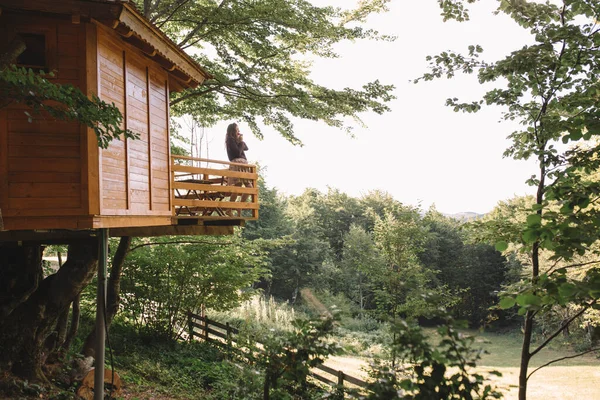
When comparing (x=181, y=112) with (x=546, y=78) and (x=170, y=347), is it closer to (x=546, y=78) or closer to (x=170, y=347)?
(x=170, y=347)

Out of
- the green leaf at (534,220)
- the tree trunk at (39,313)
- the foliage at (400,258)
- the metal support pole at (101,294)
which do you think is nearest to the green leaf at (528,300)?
the green leaf at (534,220)

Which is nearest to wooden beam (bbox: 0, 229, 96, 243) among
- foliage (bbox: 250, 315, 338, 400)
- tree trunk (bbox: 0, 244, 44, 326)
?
tree trunk (bbox: 0, 244, 44, 326)

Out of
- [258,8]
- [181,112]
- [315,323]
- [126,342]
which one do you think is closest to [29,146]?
[315,323]

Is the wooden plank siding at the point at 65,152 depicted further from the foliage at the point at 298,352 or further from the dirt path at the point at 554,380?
the dirt path at the point at 554,380

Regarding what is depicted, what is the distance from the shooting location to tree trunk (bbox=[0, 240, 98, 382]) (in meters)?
6.59

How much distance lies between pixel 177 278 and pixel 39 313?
5712mm

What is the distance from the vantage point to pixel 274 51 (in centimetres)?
854

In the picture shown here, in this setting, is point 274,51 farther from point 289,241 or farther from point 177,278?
point 177,278

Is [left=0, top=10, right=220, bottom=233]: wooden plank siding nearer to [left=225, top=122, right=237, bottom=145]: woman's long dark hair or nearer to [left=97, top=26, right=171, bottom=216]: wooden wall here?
[left=97, top=26, right=171, bottom=216]: wooden wall

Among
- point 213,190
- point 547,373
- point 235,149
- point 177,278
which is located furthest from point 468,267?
point 213,190

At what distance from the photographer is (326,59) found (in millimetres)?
9039

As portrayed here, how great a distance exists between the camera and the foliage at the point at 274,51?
7.88 meters

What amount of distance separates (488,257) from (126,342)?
31.8 meters

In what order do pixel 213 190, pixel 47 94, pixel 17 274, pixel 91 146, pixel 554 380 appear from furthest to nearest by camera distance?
pixel 554 380
pixel 213 190
pixel 17 274
pixel 91 146
pixel 47 94
